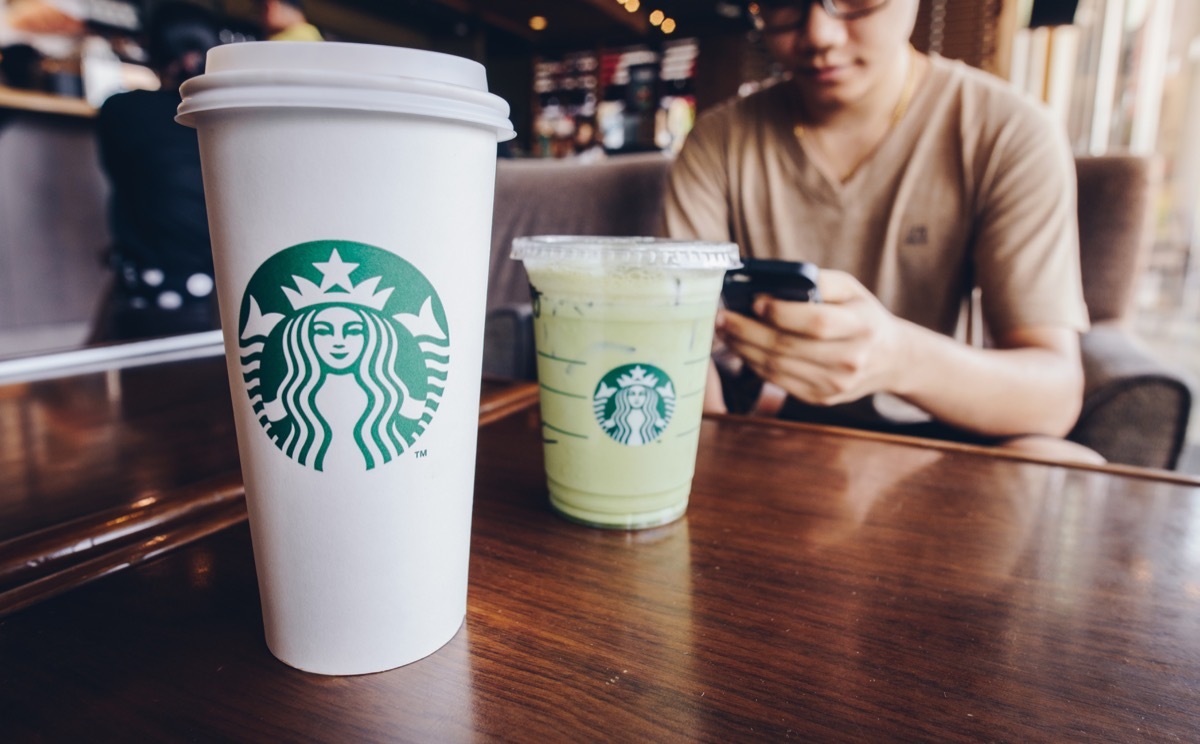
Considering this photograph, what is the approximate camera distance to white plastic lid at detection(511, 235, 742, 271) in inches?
20.2

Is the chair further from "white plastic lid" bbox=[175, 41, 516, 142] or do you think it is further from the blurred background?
"white plastic lid" bbox=[175, 41, 516, 142]

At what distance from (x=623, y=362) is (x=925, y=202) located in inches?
40.5

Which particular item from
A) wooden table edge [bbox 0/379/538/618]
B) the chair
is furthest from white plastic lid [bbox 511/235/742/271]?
the chair

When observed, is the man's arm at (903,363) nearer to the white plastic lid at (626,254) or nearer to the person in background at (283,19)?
the white plastic lid at (626,254)

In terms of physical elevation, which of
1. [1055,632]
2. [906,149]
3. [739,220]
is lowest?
[1055,632]

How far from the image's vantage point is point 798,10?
115 centimetres

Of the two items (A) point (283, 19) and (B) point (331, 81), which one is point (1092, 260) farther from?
(A) point (283, 19)

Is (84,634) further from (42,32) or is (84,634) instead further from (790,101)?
(42,32)

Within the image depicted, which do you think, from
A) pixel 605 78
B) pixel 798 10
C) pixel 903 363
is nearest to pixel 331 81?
pixel 903 363

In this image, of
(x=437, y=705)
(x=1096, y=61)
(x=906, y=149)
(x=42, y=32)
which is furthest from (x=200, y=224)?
(x=1096, y=61)

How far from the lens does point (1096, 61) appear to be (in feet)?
14.8

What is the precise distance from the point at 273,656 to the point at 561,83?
8.12m

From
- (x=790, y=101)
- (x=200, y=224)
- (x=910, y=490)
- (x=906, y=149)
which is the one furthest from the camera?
(x=200, y=224)

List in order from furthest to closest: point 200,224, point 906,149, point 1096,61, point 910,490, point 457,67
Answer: point 1096,61
point 200,224
point 906,149
point 910,490
point 457,67
